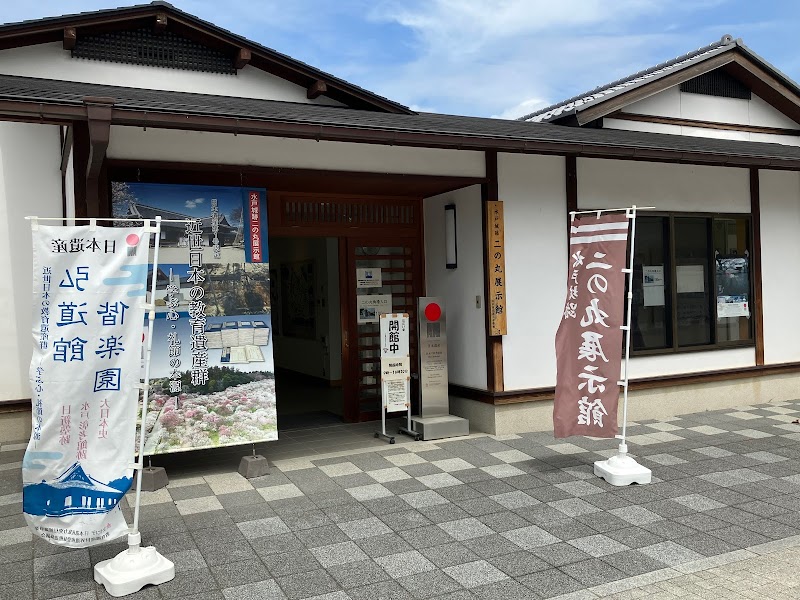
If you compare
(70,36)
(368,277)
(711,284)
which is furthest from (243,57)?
(711,284)

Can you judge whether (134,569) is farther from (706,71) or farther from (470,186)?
(706,71)

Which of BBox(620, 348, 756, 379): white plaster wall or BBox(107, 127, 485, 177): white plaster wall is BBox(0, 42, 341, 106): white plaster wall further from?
BBox(620, 348, 756, 379): white plaster wall

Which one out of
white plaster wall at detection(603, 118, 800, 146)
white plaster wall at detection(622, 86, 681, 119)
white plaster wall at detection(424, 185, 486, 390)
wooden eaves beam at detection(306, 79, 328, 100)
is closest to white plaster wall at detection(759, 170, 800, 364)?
white plaster wall at detection(603, 118, 800, 146)

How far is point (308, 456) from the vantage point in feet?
23.0

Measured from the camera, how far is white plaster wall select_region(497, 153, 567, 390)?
7.73 metres

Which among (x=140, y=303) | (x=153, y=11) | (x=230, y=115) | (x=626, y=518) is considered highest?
(x=153, y=11)

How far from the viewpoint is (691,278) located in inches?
353

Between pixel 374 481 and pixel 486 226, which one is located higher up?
pixel 486 226

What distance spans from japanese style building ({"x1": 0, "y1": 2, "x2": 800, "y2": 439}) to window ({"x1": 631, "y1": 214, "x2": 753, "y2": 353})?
28mm

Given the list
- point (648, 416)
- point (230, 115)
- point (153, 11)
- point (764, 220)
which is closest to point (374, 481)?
point (230, 115)

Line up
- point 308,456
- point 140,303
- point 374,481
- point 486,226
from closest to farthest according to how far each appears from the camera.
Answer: point 140,303
point 374,481
point 308,456
point 486,226

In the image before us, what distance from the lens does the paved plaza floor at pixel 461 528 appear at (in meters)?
3.99

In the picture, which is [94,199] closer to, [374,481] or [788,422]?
[374,481]

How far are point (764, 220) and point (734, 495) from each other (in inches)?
207
